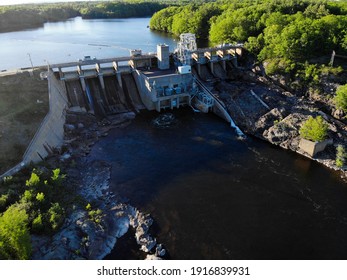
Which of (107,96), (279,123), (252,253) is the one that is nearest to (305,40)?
(279,123)

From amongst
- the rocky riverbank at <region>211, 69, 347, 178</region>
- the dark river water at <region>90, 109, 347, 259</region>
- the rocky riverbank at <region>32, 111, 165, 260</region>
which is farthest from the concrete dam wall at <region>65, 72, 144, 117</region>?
the rocky riverbank at <region>211, 69, 347, 178</region>

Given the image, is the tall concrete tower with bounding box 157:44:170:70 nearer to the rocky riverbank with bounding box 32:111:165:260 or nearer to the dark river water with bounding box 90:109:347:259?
the dark river water with bounding box 90:109:347:259

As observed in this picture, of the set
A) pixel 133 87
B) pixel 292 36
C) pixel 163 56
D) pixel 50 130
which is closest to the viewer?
pixel 50 130

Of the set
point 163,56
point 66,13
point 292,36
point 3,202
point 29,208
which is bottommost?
point 66,13

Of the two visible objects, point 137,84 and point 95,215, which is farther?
point 137,84

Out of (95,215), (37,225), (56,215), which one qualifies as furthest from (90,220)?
(37,225)

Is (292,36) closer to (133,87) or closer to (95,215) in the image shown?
(133,87)

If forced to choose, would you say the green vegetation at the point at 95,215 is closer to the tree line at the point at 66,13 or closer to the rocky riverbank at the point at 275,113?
the rocky riverbank at the point at 275,113
